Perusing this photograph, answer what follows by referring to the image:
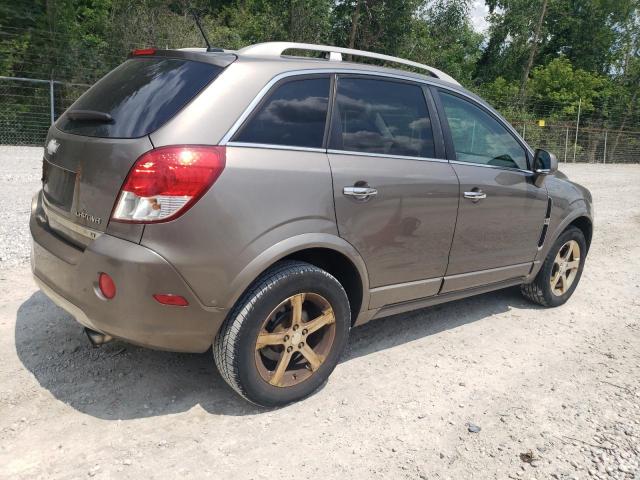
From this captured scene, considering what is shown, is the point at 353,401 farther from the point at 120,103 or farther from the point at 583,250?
the point at 583,250

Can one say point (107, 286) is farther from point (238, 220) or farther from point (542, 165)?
point (542, 165)

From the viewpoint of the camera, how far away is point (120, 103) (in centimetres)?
294

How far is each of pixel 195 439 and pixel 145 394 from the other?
1.66 feet

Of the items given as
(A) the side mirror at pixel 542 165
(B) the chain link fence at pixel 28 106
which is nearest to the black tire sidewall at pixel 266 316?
(A) the side mirror at pixel 542 165

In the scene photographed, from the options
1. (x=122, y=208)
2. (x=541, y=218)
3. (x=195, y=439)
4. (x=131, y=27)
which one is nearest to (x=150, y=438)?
(x=195, y=439)

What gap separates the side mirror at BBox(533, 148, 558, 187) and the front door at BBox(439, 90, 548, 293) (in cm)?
6

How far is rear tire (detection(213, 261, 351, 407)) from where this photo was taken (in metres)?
2.80

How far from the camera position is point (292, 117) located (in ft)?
9.91

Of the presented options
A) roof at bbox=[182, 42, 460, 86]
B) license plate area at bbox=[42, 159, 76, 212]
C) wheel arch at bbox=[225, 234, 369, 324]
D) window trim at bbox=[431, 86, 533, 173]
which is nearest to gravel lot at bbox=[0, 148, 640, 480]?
wheel arch at bbox=[225, 234, 369, 324]

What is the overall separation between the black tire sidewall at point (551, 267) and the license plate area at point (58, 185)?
381cm

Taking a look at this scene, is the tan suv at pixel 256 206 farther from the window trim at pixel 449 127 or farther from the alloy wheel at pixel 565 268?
the alloy wheel at pixel 565 268

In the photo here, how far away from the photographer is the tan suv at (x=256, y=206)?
2.60 metres

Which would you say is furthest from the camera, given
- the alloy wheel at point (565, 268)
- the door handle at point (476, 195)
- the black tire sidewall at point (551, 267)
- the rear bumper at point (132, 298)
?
the alloy wheel at point (565, 268)

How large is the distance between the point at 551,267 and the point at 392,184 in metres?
2.28
